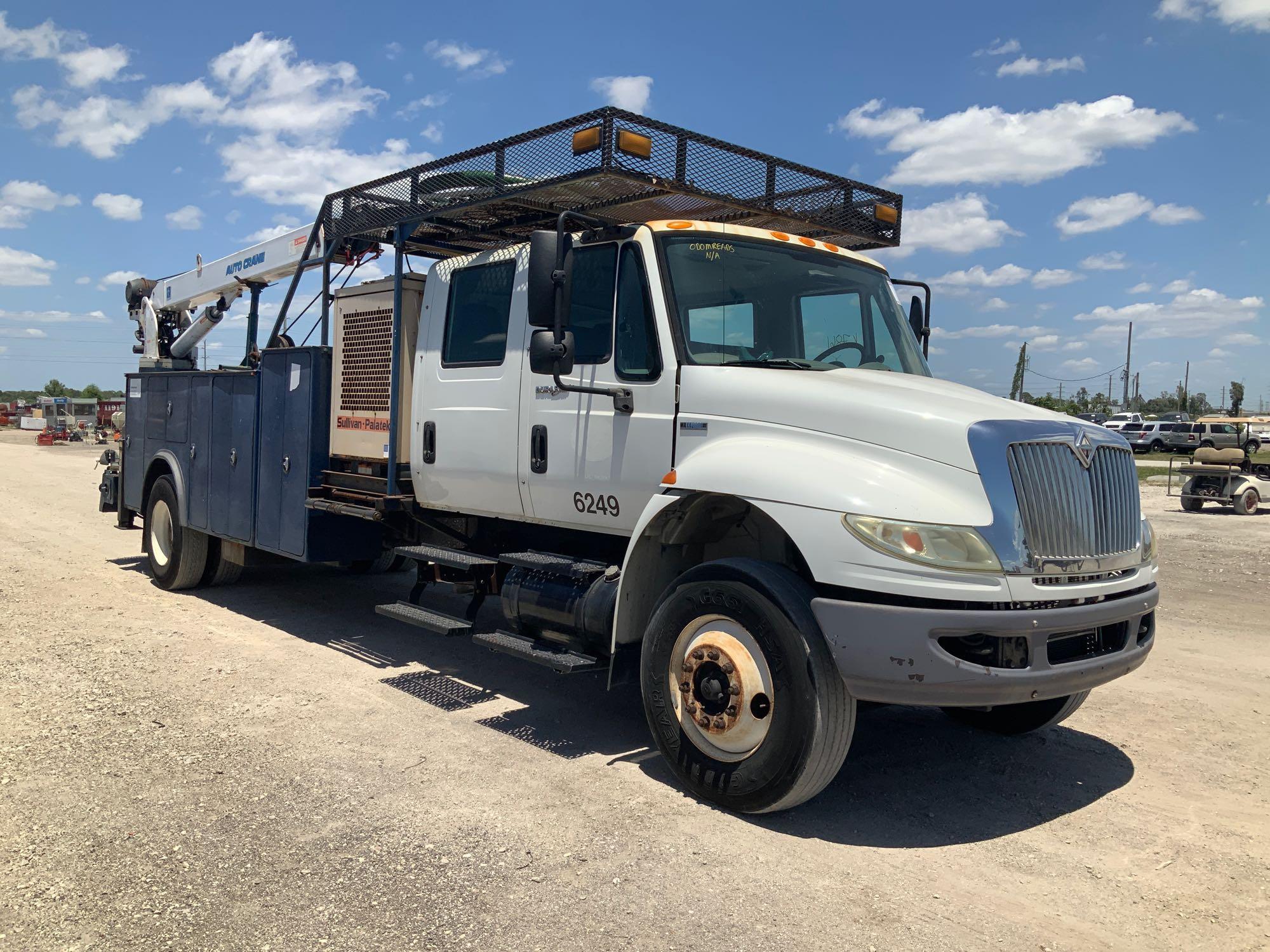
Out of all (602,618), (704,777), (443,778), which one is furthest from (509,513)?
(704,777)

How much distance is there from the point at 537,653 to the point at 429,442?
1982 millimetres

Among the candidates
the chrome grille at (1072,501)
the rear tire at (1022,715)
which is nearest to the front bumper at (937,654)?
the chrome grille at (1072,501)

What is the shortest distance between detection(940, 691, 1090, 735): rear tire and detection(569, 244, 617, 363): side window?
9.32 ft

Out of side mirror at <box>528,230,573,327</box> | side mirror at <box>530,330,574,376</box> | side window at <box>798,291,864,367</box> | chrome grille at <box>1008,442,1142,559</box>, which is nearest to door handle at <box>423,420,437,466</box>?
side mirror at <box>530,330,574,376</box>

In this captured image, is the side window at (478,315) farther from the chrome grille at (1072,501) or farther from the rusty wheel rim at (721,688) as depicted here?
the chrome grille at (1072,501)

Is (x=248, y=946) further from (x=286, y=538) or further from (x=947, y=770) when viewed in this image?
(x=286, y=538)

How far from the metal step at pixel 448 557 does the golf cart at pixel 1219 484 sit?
18188 millimetres

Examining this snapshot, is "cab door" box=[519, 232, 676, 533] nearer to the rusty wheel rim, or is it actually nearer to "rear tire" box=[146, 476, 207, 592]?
the rusty wheel rim

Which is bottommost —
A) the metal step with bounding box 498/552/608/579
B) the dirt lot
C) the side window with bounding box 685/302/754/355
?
the dirt lot

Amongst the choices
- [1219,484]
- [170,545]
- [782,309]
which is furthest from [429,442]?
[1219,484]

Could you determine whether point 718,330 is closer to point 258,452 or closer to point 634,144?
point 634,144

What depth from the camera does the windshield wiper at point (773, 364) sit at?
4938mm

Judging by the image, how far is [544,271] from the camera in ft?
15.7

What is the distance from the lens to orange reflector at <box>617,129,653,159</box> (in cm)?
510
